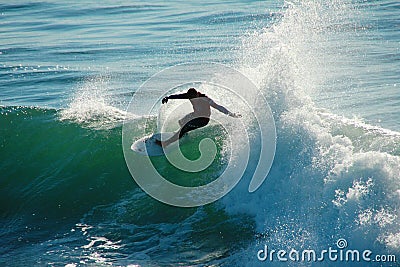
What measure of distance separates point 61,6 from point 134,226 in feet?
90.5

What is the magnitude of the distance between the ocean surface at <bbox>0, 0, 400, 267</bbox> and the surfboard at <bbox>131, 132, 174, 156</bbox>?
74cm

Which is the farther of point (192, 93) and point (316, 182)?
point (192, 93)

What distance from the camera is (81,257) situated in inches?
370

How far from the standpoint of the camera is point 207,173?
11.8 metres

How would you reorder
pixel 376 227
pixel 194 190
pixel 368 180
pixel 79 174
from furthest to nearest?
1. pixel 79 174
2. pixel 194 190
3. pixel 368 180
4. pixel 376 227

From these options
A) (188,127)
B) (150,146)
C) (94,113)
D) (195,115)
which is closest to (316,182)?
(195,115)

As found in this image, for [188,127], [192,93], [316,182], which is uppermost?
[192,93]

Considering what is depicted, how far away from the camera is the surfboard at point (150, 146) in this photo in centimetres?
1141

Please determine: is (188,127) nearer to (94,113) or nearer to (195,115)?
(195,115)

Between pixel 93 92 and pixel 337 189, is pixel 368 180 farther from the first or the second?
pixel 93 92

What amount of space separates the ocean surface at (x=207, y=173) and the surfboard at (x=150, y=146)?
74 centimetres

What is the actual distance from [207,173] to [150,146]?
47.0 inches

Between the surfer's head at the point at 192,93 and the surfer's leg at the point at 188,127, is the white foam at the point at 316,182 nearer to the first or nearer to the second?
the surfer's leg at the point at 188,127

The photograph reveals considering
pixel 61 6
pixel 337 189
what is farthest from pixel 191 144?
pixel 61 6
